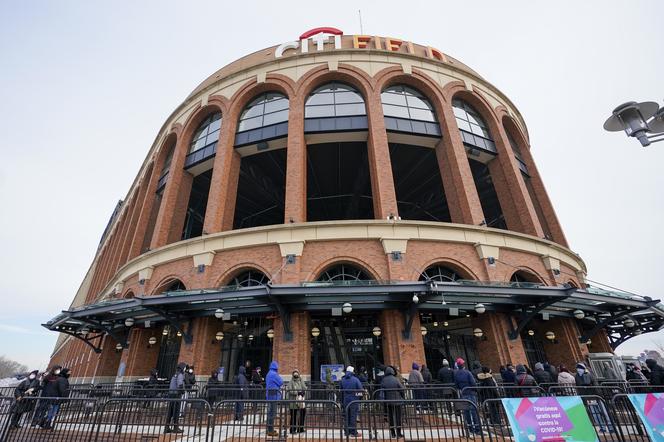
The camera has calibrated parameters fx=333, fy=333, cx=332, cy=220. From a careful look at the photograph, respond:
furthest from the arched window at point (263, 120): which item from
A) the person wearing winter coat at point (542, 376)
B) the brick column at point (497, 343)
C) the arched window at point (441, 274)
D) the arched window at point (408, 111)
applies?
the person wearing winter coat at point (542, 376)

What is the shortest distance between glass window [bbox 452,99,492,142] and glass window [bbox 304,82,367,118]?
662 cm

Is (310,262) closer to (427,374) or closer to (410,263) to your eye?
(410,263)

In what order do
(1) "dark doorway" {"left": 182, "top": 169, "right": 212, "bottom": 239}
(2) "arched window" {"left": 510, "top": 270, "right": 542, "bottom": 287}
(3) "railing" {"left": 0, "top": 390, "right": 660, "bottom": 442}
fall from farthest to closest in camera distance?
1. (1) "dark doorway" {"left": 182, "top": 169, "right": 212, "bottom": 239}
2. (2) "arched window" {"left": 510, "top": 270, "right": 542, "bottom": 287}
3. (3) "railing" {"left": 0, "top": 390, "right": 660, "bottom": 442}

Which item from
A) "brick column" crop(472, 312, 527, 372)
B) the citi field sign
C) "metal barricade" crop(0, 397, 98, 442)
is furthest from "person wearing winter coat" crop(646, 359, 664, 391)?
the citi field sign

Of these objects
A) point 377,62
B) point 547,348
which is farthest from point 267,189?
point 547,348

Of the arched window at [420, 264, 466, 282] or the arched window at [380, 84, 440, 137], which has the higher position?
the arched window at [380, 84, 440, 137]

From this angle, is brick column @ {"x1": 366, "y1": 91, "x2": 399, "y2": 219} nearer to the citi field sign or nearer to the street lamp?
the citi field sign

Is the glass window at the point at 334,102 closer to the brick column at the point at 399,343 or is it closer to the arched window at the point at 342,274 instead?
the arched window at the point at 342,274

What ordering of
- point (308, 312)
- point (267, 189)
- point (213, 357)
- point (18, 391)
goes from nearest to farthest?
point (18, 391), point (308, 312), point (213, 357), point (267, 189)

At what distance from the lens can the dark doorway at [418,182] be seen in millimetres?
A: 22438

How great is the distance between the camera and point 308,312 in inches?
556

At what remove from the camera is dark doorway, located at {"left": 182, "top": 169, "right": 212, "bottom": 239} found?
24609 millimetres

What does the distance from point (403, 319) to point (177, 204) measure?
15731 mm

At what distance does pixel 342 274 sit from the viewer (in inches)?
605
